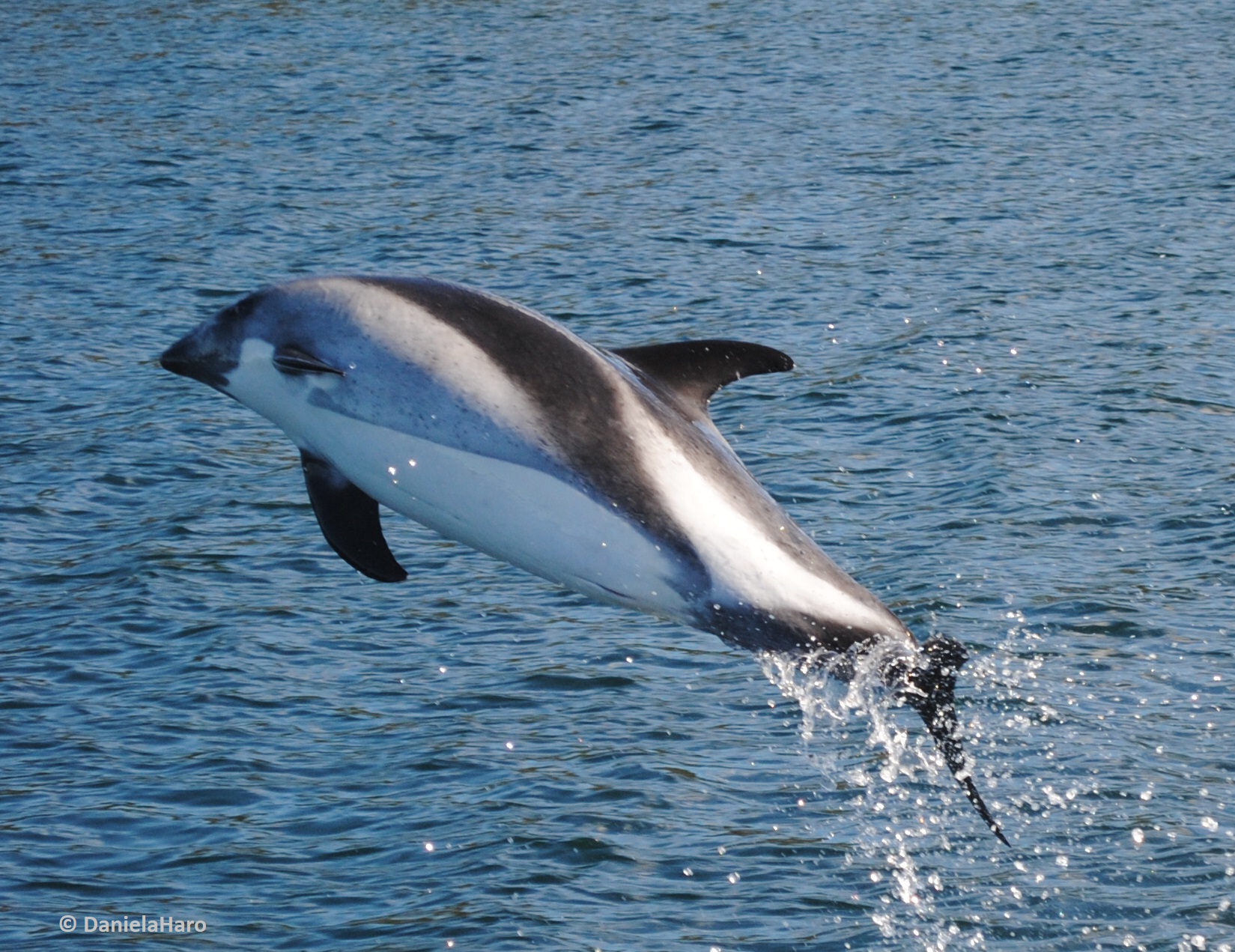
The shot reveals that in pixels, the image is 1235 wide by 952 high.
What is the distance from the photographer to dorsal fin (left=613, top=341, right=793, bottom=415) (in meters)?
7.91

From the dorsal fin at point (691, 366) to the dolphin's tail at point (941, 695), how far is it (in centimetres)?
139

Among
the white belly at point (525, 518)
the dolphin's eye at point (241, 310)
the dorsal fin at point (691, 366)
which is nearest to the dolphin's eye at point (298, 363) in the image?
the white belly at point (525, 518)

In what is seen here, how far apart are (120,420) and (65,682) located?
558 cm

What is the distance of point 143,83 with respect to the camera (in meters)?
32.7

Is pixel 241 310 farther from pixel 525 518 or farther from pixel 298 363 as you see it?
pixel 525 518

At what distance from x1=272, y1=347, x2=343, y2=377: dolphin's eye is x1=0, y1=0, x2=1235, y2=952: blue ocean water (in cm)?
215

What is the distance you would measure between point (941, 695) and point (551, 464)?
1707 mm

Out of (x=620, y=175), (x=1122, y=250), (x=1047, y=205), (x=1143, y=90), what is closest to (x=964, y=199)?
(x=1047, y=205)

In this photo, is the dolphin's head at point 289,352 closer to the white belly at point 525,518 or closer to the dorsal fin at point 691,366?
the white belly at point 525,518

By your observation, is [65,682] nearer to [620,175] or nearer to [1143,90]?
[620,175]

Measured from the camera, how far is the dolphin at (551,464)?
7156 mm

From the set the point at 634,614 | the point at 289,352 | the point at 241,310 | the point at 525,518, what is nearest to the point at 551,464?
the point at 525,518

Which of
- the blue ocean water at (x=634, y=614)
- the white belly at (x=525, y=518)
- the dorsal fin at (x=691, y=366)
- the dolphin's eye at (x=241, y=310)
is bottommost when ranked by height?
the blue ocean water at (x=634, y=614)

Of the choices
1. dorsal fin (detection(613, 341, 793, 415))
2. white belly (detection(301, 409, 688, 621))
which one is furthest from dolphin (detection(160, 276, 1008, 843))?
dorsal fin (detection(613, 341, 793, 415))
